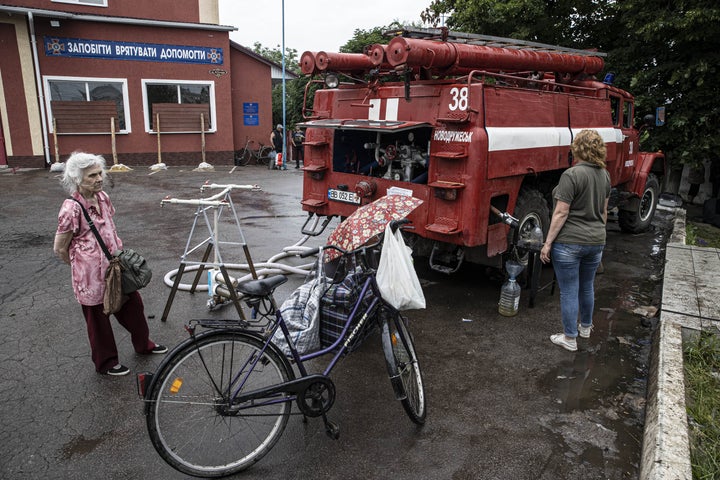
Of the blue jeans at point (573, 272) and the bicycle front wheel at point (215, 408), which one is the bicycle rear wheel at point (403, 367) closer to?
the bicycle front wheel at point (215, 408)

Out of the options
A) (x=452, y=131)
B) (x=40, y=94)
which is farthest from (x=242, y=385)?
(x=40, y=94)

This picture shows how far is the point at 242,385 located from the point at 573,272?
3.06m

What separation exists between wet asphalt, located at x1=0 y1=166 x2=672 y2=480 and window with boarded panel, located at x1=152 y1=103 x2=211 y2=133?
38.9ft

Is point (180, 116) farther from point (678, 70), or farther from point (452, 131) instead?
point (452, 131)

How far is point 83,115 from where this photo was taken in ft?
55.1

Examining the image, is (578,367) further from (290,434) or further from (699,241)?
(699,241)

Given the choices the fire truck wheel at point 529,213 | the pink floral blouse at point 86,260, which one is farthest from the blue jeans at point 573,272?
the pink floral blouse at point 86,260

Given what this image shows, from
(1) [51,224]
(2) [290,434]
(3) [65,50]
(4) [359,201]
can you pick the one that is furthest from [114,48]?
(2) [290,434]

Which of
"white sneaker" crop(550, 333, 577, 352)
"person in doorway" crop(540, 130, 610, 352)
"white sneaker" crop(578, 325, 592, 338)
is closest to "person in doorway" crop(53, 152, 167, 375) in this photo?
"person in doorway" crop(540, 130, 610, 352)

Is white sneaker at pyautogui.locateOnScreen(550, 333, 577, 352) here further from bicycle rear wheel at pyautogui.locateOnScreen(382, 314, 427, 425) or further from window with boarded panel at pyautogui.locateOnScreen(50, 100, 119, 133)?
window with boarded panel at pyautogui.locateOnScreen(50, 100, 119, 133)

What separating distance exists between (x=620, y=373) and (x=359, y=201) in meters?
3.20

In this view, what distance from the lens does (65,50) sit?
641 inches

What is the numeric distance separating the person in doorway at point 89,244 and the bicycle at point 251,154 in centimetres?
1664

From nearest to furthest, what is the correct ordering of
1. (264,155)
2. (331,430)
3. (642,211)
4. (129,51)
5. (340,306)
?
(331,430), (340,306), (642,211), (129,51), (264,155)
